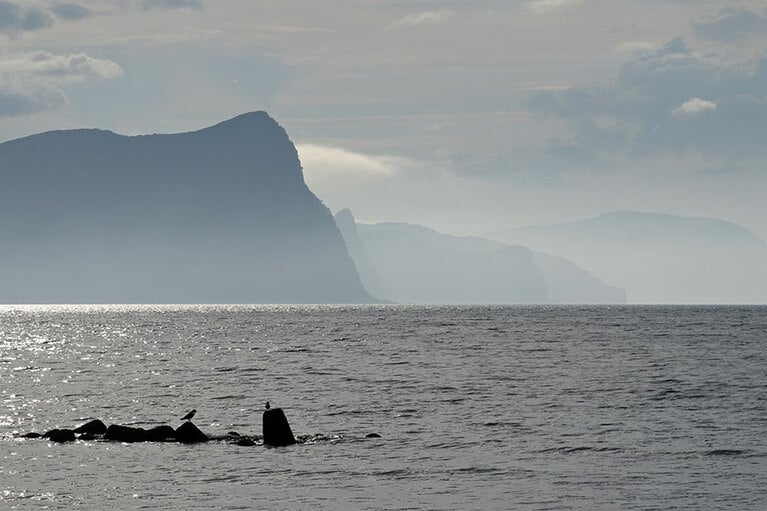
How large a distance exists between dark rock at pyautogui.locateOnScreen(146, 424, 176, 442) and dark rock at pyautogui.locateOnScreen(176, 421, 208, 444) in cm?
48

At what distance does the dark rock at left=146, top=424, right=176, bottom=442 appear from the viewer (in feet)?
167

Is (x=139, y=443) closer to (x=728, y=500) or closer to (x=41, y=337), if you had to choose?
(x=728, y=500)

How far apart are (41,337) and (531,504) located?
137 metres

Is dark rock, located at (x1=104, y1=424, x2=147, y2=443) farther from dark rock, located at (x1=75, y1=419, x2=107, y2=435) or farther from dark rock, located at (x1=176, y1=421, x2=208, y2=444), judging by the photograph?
dark rock, located at (x1=176, y1=421, x2=208, y2=444)

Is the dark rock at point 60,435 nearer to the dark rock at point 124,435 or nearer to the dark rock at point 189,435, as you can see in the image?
the dark rock at point 124,435

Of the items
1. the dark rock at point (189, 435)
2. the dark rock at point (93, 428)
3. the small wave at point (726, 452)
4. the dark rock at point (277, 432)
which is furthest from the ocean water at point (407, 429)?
the dark rock at point (93, 428)

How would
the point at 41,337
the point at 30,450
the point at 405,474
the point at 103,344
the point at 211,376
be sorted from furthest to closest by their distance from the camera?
1. the point at 41,337
2. the point at 103,344
3. the point at 211,376
4. the point at 30,450
5. the point at 405,474

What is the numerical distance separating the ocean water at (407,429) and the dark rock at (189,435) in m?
1.41

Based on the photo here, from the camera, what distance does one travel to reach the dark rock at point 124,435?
167 feet

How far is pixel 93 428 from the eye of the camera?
52.4 meters

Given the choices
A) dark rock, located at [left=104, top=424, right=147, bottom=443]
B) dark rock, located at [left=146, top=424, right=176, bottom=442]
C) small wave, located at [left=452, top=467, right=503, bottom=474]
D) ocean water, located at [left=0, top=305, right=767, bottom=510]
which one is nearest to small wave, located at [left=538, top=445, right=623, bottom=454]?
ocean water, located at [left=0, top=305, right=767, bottom=510]

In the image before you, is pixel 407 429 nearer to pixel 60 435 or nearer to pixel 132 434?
pixel 132 434

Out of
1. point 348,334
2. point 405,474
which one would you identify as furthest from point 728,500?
point 348,334

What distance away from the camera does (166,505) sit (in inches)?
1400
